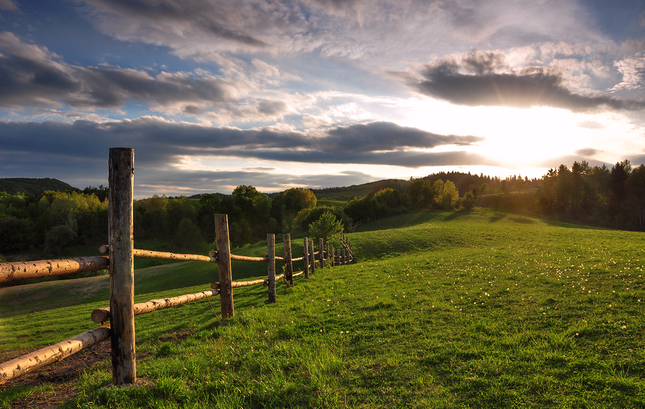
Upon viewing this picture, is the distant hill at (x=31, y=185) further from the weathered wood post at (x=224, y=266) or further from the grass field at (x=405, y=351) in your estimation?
the grass field at (x=405, y=351)

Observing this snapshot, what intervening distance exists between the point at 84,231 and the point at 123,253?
91.9m

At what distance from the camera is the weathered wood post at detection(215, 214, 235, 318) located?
785cm

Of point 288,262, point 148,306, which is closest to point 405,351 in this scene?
point 148,306

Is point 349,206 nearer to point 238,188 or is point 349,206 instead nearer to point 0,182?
point 238,188

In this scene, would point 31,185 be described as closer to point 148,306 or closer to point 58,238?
point 58,238

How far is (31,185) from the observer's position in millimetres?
125125

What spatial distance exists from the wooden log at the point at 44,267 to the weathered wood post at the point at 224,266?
3465mm

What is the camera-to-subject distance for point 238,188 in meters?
93.6

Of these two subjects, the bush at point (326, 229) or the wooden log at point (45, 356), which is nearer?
the wooden log at point (45, 356)

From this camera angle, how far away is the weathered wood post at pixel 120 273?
14.7 feet

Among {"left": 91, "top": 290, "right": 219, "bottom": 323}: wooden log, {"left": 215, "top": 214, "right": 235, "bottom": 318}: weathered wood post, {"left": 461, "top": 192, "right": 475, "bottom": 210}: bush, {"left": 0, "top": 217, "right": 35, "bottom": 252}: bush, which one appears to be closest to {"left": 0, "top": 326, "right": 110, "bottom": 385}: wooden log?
{"left": 91, "top": 290, "right": 219, "bottom": 323}: wooden log

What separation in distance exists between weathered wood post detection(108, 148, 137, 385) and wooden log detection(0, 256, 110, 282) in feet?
0.93

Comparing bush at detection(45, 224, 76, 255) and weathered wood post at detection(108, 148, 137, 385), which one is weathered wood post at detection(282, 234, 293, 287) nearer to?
weathered wood post at detection(108, 148, 137, 385)

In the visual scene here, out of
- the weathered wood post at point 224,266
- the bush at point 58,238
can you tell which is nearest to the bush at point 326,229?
the weathered wood post at point 224,266
